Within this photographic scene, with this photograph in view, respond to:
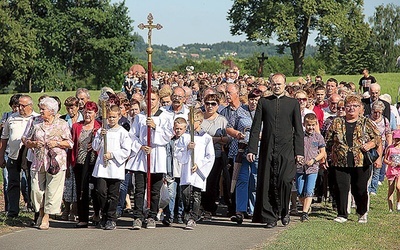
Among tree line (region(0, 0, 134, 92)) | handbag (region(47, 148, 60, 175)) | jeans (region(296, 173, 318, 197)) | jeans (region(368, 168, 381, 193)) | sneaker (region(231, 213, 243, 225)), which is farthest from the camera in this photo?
tree line (region(0, 0, 134, 92))

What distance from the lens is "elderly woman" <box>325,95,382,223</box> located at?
12.7m

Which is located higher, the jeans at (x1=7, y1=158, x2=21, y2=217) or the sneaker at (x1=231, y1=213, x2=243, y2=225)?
the jeans at (x1=7, y1=158, x2=21, y2=217)

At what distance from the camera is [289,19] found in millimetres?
69000

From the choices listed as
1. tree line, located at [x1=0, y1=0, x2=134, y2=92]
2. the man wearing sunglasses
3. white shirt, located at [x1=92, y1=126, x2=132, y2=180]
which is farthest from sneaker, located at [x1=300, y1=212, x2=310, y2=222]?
tree line, located at [x1=0, y1=0, x2=134, y2=92]

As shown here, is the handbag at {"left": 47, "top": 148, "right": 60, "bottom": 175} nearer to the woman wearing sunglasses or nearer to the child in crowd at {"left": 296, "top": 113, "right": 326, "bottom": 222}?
the woman wearing sunglasses

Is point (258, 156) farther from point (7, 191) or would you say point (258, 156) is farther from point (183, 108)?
point (7, 191)

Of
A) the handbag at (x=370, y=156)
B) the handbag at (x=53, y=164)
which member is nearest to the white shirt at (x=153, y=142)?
the handbag at (x=53, y=164)

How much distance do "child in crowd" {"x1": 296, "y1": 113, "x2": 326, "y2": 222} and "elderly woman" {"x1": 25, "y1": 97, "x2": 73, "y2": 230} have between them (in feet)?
12.3

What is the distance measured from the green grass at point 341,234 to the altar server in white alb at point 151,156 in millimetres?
1994

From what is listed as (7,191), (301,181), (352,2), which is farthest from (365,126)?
(352,2)

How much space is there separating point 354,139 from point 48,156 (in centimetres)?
462

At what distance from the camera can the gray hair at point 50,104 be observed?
11.9 m

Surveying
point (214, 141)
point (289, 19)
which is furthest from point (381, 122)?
point (289, 19)

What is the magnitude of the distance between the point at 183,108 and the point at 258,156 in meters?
1.45
